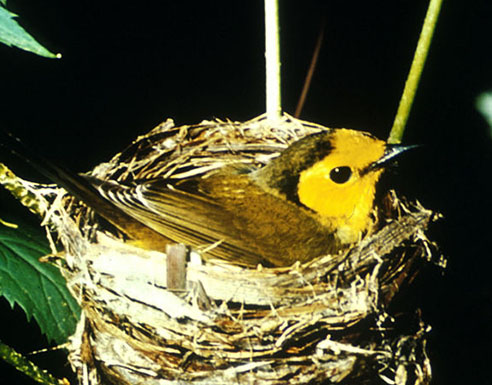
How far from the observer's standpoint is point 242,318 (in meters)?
1.31

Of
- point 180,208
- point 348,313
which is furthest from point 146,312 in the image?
point 348,313

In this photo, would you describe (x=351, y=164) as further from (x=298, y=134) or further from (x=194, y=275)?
(x=194, y=275)

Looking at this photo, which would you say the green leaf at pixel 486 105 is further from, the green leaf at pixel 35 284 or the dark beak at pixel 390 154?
the green leaf at pixel 35 284

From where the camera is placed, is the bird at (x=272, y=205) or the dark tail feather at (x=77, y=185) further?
the bird at (x=272, y=205)

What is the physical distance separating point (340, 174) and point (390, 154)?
196mm

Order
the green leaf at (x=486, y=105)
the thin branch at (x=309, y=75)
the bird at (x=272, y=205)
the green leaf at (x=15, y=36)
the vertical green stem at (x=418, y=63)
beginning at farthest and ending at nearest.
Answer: the thin branch at (x=309, y=75), the green leaf at (x=486, y=105), the bird at (x=272, y=205), the vertical green stem at (x=418, y=63), the green leaf at (x=15, y=36)

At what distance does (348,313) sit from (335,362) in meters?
0.14

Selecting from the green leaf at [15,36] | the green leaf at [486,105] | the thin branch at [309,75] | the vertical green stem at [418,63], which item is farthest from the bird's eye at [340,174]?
the green leaf at [15,36]

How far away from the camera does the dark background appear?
5.51 ft

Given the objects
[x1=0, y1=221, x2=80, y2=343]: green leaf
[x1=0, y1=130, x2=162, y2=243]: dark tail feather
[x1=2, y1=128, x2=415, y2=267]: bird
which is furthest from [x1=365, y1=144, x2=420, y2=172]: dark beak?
[x1=0, y1=221, x2=80, y2=343]: green leaf

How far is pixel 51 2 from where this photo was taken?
1685mm

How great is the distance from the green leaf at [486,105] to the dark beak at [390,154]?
21.5 inches

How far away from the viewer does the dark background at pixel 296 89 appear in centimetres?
168

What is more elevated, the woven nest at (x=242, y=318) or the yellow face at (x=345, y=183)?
the yellow face at (x=345, y=183)
